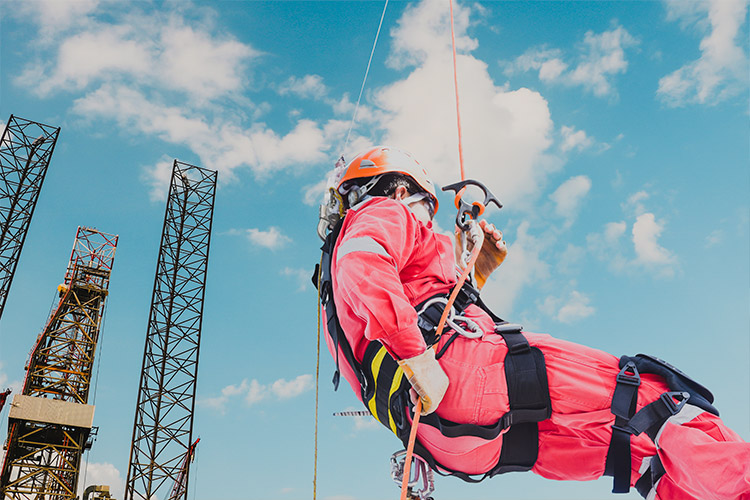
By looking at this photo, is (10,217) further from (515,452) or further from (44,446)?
(515,452)

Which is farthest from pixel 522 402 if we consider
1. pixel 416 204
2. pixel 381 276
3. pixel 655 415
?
pixel 416 204

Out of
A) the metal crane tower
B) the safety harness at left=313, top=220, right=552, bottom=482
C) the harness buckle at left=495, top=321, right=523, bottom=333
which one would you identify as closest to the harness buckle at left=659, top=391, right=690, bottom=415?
the safety harness at left=313, top=220, right=552, bottom=482

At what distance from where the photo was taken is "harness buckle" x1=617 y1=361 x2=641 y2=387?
2.32 m

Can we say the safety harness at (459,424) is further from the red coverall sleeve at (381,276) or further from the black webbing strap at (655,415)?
the black webbing strap at (655,415)

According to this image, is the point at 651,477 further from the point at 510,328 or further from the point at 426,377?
the point at 426,377

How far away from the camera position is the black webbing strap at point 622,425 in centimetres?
231

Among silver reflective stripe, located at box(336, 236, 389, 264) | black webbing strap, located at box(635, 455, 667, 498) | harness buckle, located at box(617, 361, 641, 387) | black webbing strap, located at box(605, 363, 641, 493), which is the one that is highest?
silver reflective stripe, located at box(336, 236, 389, 264)

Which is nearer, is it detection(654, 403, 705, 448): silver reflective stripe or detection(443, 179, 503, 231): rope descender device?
detection(654, 403, 705, 448): silver reflective stripe

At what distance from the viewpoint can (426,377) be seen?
2.29m

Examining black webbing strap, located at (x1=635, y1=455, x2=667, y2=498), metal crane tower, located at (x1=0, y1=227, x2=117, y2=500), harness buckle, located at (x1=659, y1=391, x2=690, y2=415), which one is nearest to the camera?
harness buckle, located at (x1=659, y1=391, x2=690, y2=415)

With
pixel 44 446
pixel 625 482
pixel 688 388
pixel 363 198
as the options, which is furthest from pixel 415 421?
pixel 44 446

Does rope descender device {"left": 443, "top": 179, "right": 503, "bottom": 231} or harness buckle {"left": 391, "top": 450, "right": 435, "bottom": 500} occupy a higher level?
rope descender device {"left": 443, "top": 179, "right": 503, "bottom": 231}

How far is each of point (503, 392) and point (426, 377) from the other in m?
0.38

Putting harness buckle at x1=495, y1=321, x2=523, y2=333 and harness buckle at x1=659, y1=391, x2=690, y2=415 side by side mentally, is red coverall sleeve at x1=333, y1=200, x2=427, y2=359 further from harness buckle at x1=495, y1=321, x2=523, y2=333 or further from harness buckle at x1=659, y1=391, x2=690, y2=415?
harness buckle at x1=659, y1=391, x2=690, y2=415
